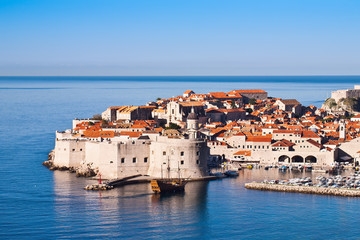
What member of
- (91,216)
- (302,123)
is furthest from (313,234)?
(302,123)

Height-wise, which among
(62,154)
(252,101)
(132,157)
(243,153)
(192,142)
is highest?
(252,101)

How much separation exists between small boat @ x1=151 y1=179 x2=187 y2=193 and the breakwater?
315 cm

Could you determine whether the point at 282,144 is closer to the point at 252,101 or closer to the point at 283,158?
the point at 283,158

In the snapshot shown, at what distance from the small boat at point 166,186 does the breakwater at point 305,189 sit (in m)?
3.15

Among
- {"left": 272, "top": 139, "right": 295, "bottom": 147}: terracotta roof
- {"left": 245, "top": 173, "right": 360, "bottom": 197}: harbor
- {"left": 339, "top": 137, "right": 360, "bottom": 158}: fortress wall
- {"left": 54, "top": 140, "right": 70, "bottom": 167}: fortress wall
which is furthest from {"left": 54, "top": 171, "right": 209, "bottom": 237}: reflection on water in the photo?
{"left": 339, "top": 137, "right": 360, "bottom": 158}: fortress wall

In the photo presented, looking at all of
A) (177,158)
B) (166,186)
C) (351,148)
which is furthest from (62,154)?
(351,148)

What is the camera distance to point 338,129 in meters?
48.3

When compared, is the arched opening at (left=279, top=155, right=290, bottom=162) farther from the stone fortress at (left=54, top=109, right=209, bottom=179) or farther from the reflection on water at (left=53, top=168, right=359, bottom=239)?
the reflection on water at (left=53, top=168, right=359, bottom=239)

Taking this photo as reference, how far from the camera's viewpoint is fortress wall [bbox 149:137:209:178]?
32.8 meters

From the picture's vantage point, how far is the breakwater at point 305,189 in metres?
29.8

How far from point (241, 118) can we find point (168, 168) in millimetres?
27529

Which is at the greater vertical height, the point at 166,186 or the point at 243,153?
the point at 243,153

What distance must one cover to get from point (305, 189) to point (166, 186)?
623 cm

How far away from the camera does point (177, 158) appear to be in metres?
32.9
